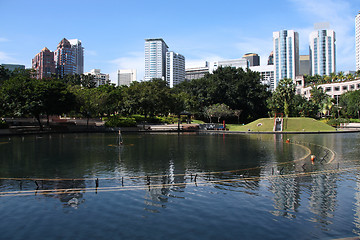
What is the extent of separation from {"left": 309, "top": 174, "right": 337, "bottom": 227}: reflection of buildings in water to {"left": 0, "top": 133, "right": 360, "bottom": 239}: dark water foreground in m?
0.05

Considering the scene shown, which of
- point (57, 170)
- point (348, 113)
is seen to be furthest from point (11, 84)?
point (348, 113)

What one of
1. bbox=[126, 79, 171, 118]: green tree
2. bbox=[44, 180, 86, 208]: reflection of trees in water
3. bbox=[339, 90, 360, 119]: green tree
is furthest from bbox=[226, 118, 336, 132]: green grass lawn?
bbox=[44, 180, 86, 208]: reflection of trees in water

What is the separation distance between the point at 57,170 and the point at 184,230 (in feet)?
49.4

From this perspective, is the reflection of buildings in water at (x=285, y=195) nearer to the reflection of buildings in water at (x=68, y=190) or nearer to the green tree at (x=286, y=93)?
the reflection of buildings in water at (x=68, y=190)

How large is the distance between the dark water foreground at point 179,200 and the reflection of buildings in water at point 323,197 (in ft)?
0.15

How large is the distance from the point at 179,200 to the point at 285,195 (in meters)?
5.85

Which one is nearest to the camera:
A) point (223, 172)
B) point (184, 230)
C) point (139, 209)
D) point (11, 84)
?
point (184, 230)

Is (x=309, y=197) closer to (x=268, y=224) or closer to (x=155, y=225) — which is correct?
(x=268, y=224)

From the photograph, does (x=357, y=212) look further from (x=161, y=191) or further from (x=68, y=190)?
(x=68, y=190)

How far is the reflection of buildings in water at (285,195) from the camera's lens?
13.5 m

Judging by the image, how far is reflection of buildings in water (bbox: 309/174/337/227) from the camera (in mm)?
12672

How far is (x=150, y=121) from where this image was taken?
90125 mm

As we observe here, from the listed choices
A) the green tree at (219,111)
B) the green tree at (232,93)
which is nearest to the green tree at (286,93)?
the green tree at (219,111)

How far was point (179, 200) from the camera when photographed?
15.0m
